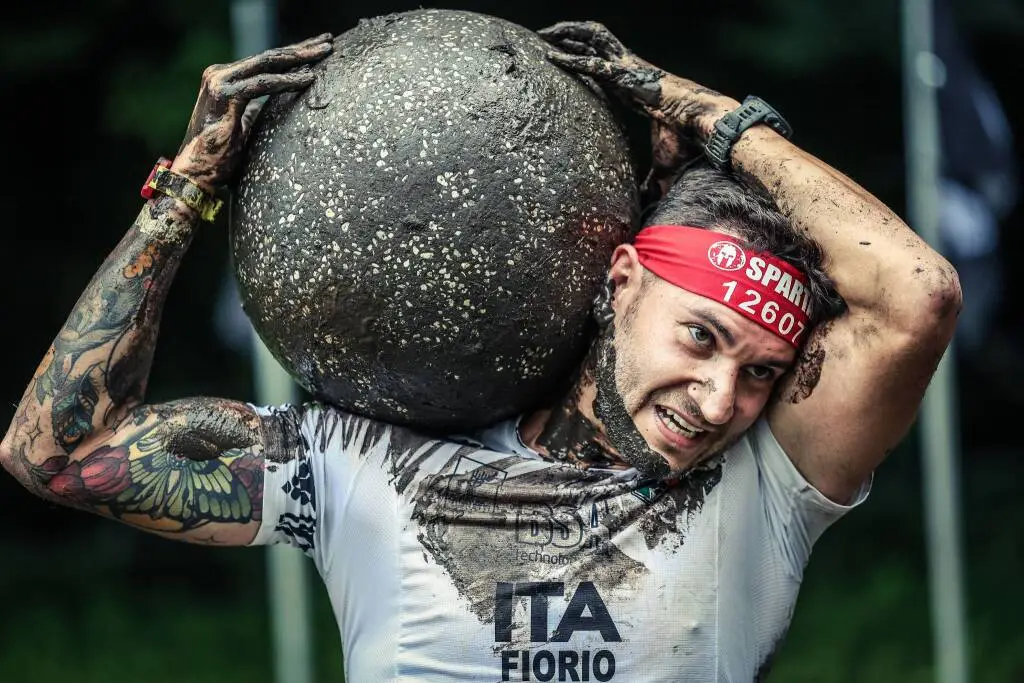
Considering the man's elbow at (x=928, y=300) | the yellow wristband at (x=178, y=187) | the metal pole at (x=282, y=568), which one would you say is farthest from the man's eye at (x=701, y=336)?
the metal pole at (x=282, y=568)

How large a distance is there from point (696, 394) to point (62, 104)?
5844 mm

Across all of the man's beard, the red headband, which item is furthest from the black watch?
the man's beard

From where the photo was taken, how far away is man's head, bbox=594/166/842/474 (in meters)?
2.88

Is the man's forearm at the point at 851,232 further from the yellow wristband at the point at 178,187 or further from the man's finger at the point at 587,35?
the yellow wristband at the point at 178,187

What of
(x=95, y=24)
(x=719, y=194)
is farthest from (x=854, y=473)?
(x=95, y=24)

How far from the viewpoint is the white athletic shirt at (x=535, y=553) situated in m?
2.90

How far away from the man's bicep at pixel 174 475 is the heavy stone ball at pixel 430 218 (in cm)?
25

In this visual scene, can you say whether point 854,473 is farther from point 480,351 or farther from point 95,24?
point 95,24

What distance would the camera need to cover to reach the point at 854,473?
2959mm

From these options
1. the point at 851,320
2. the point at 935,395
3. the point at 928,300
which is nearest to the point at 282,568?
the point at 935,395

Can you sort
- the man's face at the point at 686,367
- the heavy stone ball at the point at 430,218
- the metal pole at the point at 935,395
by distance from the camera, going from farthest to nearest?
the metal pole at the point at 935,395
the man's face at the point at 686,367
the heavy stone ball at the point at 430,218

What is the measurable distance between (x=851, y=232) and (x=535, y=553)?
38.7 inches

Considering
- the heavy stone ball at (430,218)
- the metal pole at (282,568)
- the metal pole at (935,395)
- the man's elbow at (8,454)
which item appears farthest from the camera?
the metal pole at (935,395)

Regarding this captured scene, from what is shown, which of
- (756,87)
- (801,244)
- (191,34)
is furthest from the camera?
(756,87)
